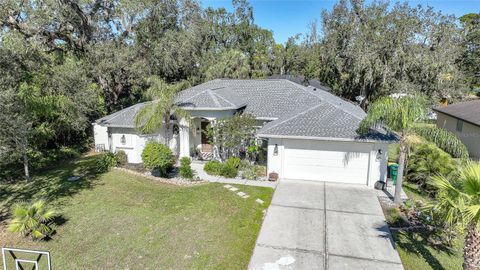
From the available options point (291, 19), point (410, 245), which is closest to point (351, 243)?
point (410, 245)

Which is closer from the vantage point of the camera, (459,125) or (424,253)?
(424,253)

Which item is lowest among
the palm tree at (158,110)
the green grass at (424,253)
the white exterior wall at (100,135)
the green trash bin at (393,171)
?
the green grass at (424,253)

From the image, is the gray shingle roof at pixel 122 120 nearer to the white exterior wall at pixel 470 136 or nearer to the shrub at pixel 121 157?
the shrub at pixel 121 157

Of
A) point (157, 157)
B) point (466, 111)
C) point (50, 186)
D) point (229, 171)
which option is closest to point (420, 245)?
point (229, 171)

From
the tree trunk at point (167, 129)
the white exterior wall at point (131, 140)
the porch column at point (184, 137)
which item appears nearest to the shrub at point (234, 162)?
the porch column at point (184, 137)

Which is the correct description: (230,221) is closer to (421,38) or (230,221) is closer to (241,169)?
(241,169)

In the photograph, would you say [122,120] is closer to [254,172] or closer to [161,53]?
[254,172]
